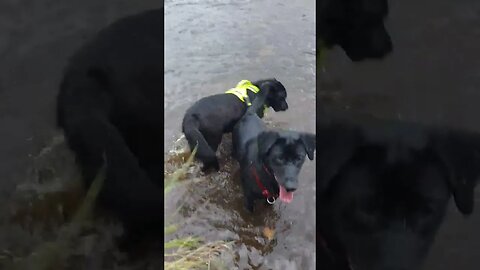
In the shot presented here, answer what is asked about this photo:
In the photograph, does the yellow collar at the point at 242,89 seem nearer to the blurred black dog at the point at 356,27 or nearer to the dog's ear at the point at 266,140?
the dog's ear at the point at 266,140

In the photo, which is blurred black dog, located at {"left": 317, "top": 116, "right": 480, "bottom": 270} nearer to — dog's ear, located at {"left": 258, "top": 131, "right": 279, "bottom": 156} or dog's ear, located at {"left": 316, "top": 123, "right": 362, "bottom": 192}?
dog's ear, located at {"left": 316, "top": 123, "right": 362, "bottom": 192}

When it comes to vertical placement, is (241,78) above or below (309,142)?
above

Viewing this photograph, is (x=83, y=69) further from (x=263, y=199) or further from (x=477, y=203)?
(x=477, y=203)

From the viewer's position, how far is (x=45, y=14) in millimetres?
1414

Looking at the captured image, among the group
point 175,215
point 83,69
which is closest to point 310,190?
point 175,215

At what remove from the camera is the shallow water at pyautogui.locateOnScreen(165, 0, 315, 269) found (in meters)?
1.42

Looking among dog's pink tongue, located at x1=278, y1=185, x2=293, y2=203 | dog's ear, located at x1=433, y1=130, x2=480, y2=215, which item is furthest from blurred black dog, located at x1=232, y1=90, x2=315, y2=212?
dog's ear, located at x1=433, y1=130, x2=480, y2=215

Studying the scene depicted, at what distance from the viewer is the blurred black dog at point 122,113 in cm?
142

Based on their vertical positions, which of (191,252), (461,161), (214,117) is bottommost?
(191,252)

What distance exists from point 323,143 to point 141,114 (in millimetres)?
450

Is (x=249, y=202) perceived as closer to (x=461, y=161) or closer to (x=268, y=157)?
(x=268, y=157)

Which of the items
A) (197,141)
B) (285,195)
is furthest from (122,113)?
(285,195)

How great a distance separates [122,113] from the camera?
143 centimetres

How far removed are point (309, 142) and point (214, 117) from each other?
239mm
